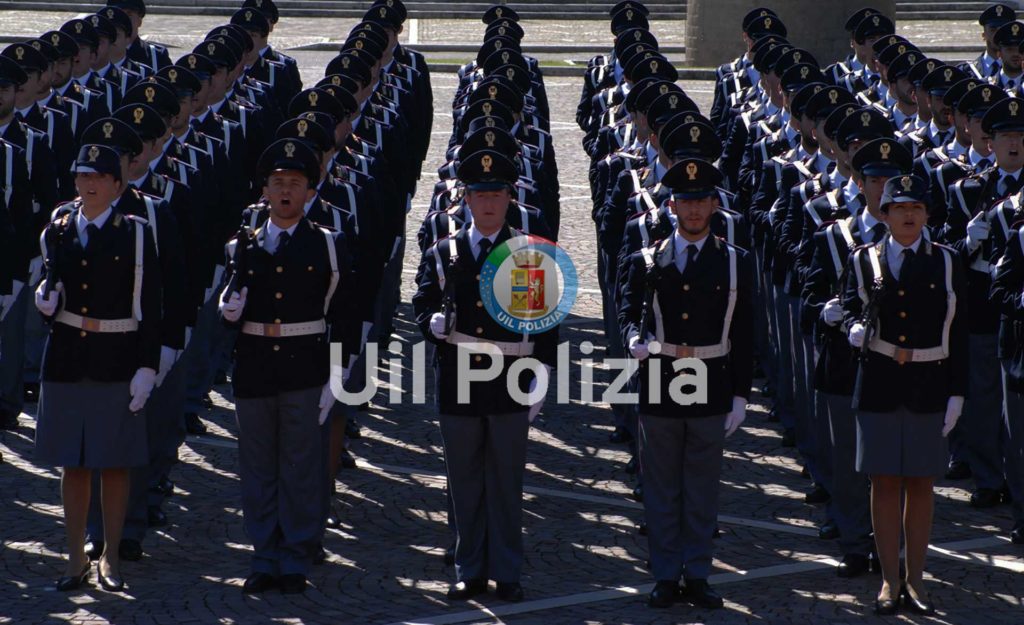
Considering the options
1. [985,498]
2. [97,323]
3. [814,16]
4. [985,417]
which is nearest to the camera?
[97,323]

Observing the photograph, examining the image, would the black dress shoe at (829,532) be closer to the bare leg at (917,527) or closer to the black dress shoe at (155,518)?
the bare leg at (917,527)

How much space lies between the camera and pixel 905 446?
27.4 feet

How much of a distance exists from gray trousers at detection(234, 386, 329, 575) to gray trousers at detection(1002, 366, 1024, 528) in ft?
11.1

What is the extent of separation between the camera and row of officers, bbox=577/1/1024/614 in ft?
27.5

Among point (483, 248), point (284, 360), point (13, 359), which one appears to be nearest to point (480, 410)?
point (483, 248)

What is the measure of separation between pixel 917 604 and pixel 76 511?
12.1 ft

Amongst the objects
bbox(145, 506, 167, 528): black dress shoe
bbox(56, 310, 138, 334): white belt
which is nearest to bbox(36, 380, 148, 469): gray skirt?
bbox(56, 310, 138, 334): white belt

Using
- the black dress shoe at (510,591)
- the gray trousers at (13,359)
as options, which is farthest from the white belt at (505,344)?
the gray trousers at (13,359)

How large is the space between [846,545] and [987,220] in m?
1.89

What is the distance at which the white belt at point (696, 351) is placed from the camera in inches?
334

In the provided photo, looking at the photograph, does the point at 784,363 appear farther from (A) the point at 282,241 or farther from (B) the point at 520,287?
(A) the point at 282,241

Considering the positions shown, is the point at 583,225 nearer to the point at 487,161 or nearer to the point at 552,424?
the point at 552,424

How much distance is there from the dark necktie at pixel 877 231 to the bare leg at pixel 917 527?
110 centimetres

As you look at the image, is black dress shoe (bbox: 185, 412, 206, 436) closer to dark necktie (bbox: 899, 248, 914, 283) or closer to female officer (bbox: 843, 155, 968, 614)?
female officer (bbox: 843, 155, 968, 614)
